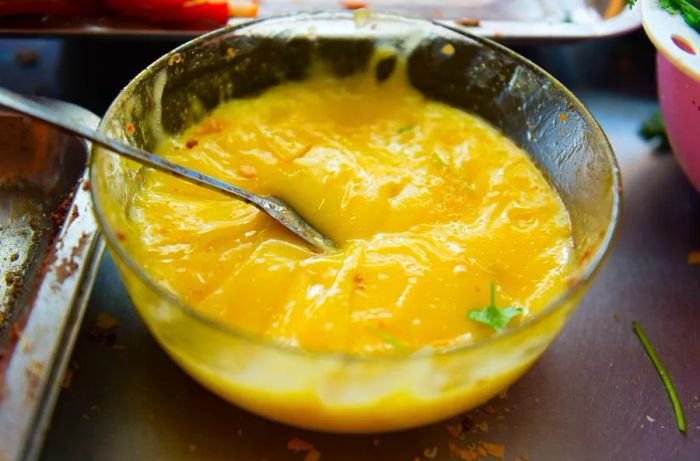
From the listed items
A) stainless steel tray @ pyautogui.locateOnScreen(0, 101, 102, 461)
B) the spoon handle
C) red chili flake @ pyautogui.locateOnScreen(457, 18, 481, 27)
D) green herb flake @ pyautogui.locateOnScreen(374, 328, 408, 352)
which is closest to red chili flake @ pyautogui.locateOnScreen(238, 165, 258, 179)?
the spoon handle

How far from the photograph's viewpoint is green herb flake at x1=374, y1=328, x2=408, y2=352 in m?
0.85

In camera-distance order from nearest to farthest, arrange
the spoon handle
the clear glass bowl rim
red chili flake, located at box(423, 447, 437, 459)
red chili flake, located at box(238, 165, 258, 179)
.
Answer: the clear glass bowl rim, the spoon handle, red chili flake, located at box(423, 447, 437, 459), red chili flake, located at box(238, 165, 258, 179)

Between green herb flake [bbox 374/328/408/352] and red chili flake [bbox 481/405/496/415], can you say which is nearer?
green herb flake [bbox 374/328/408/352]

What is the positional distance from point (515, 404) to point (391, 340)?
25 cm

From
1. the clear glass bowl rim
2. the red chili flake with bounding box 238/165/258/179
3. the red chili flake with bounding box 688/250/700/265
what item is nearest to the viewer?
the clear glass bowl rim

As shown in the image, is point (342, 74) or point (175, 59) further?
point (342, 74)

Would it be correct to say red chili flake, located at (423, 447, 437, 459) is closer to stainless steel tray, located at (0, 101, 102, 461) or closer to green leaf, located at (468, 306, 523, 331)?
green leaf, located at (468, 306, 523, 331)

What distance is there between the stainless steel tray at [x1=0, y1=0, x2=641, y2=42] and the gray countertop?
481 millimetres

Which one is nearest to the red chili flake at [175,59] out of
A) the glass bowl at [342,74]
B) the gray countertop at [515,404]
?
the glass bowl at [342,74]

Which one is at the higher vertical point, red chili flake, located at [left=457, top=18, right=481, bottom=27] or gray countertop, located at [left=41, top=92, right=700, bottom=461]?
red chili flake, located at [left=457, top=18, right=481, bottom=27]

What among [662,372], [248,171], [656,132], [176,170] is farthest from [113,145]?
[656,132]

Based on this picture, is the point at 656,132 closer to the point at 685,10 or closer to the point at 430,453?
the point at 685,10

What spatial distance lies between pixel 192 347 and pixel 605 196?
1.81 feet

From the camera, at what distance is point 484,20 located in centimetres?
154
